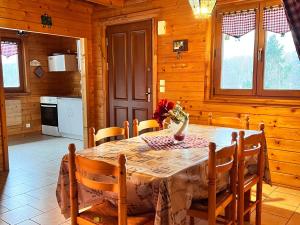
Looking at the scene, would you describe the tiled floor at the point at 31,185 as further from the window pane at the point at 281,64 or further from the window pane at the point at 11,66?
the window pane at the point at 281,64

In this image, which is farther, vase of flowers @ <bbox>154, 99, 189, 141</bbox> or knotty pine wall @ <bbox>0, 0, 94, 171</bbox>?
knotty pine wall @ <bbox>0, 0, 94, 171</bbox>

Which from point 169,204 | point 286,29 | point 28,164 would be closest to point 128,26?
point 286,29

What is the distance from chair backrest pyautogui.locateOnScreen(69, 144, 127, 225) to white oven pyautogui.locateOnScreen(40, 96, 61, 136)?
4.85 metres

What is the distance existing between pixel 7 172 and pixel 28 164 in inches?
15.2

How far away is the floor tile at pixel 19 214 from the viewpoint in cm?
257

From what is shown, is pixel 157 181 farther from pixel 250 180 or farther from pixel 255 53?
pixel 255 53

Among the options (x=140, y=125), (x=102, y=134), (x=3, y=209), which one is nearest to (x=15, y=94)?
(x=3, y=209)

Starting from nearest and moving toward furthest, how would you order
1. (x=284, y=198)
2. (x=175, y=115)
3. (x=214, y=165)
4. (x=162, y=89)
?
(x=214, y=165) < (x=175, y=115) < (x=284, y=198) < (x=162, y=89)

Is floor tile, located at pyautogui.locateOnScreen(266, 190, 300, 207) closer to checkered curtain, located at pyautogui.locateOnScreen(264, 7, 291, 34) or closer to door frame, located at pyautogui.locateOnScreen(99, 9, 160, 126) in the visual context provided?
checkered curtain, located at pyautogui.locateOnScreen(264, 7, 291, 34)

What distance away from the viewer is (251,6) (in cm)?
338

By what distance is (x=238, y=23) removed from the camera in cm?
349

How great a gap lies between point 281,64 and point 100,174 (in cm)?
268

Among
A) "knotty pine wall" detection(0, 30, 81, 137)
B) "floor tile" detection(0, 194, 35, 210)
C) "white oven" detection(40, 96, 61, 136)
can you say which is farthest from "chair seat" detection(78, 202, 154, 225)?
"knotty pine wall" detection(0, 30, 81, 137)

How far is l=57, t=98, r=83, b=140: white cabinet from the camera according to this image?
5.86 m
